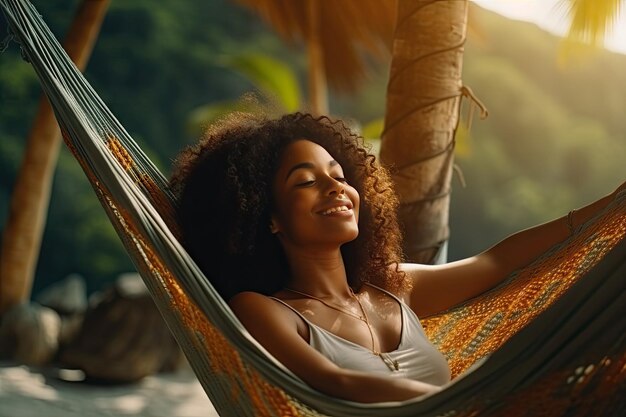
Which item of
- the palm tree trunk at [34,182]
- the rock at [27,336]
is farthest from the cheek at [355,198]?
the rock at [27,336]

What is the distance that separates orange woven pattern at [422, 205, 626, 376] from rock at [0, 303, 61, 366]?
340 cm

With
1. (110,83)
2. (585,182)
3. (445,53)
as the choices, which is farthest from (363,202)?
(585,182)

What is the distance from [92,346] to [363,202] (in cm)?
296

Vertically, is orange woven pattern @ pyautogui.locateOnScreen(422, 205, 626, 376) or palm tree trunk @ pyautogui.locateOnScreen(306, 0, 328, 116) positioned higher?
palm tree trunk @ pyautogui.locateOnScreen(306, 0, 328, 116)

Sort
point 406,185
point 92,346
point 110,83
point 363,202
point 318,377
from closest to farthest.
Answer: point 318,377, point 363,202, point 406,185, point 92,346, point 110,83

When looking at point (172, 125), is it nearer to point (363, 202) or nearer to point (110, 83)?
point (110, 83)

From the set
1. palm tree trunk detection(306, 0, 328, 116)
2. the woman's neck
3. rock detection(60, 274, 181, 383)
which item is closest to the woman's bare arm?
the woman's neck

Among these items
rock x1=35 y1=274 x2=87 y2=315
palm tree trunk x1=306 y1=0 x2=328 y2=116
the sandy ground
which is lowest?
the sandy ground

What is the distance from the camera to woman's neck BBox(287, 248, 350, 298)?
4.71 ft

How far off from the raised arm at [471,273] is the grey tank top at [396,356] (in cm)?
15

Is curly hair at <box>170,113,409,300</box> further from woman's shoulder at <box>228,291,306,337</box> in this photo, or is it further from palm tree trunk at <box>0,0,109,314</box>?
palm tree trunk at <box>0,0,109,314</box>

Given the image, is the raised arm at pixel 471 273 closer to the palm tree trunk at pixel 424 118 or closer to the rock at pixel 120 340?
the palm tree trunk at pixel 424 118

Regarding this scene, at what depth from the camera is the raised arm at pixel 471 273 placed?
1.55m

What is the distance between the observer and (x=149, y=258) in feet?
4.69
